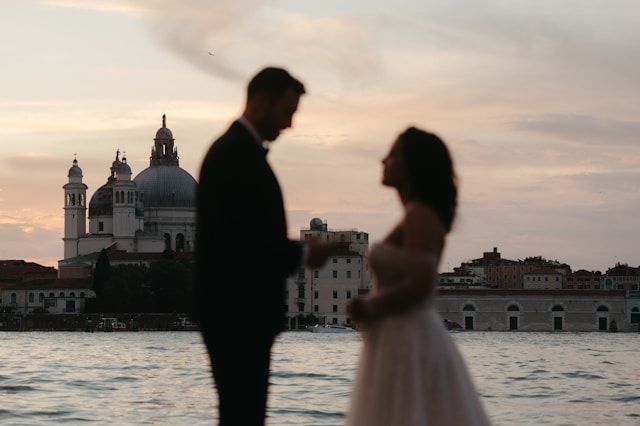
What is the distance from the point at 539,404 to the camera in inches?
609

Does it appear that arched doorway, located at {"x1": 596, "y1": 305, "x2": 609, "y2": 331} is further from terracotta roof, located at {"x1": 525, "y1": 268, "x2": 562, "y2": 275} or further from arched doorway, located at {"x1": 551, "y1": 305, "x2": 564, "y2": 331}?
terracotta roof, located at {"x1": 525, "y1": 268, "x2": 562, "y2": 275}

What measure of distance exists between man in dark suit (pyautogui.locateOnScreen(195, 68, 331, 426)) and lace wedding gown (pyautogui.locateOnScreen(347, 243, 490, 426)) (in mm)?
254

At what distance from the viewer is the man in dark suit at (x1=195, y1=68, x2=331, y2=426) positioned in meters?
3.78

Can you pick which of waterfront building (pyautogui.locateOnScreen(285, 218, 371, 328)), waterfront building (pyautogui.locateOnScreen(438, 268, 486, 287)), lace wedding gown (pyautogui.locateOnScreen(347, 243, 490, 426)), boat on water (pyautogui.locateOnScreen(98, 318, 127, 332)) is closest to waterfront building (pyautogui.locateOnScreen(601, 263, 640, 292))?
waterfront building (pyautogui.locateOnScreen(438, 268, 486, 287))

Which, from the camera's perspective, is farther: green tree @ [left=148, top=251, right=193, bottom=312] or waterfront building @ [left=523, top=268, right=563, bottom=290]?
waterfront building @ [left=523, top=268, right=563, bottom=290]

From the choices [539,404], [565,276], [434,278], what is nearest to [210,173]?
[434,278]

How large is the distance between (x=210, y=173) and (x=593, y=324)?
95342 mm

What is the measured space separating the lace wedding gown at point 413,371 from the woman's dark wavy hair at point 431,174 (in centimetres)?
16

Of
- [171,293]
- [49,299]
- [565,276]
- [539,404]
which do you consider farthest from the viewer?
[565,276]

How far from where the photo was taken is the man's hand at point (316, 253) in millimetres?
3809

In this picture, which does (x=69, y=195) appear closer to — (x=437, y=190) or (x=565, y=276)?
(x=565, y=276)

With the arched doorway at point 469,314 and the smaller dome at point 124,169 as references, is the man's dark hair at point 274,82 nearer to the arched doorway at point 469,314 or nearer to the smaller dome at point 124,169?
the arched doorway at point 469,314

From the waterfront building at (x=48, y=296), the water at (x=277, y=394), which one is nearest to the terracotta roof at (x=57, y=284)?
the waterfront building at (x=48, y=296)

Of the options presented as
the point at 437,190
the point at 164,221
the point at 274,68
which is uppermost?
the point at 164,221
